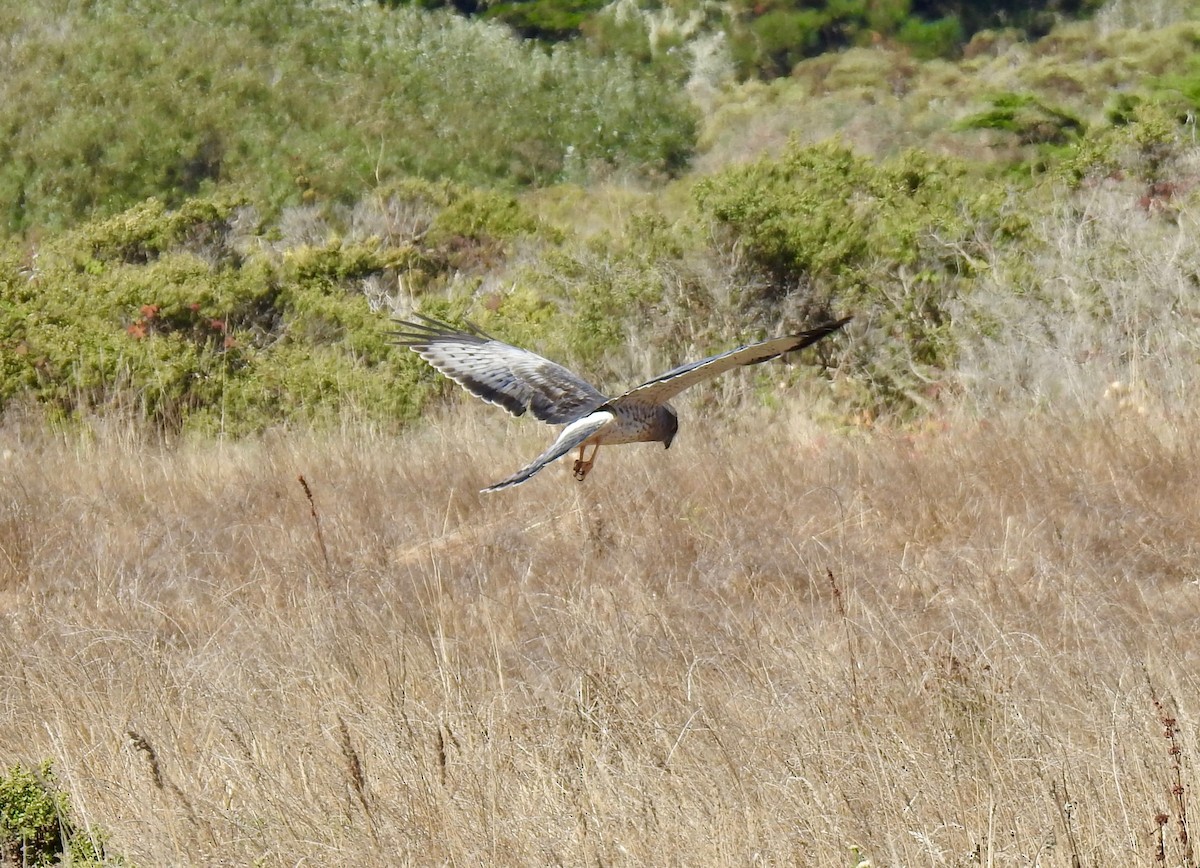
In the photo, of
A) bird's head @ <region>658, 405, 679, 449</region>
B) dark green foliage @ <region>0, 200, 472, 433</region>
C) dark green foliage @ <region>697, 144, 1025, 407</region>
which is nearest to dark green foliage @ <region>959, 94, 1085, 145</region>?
dark green foliage @ <region>697, 144, 1025, 407</region>

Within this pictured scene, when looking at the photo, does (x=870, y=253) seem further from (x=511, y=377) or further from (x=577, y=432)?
(x=577, y=432)

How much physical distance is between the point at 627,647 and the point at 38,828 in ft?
5.80

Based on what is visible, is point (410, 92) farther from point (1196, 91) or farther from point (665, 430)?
point (665, 430)

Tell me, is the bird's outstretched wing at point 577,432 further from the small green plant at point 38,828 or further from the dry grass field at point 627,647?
the small green plant at point 38,828

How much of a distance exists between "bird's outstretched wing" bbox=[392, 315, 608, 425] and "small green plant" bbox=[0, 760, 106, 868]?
292 centimetres

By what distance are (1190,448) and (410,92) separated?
21.9 m

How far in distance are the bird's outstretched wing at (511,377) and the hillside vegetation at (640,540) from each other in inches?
24.0

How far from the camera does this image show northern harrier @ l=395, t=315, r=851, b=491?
17.0ft

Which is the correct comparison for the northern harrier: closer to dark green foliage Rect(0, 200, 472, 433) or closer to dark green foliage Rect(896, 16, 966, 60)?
dark green foliage Rect(0, 200, 472, 433)

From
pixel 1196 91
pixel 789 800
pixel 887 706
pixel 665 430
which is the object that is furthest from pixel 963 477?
pixel 1196 91

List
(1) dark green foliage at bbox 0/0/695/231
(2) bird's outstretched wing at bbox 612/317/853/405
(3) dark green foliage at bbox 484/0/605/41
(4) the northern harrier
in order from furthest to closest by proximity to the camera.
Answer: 1. (3) dark green foliage at bbox 484/0/605/41
2. (1) dark green foliage at bbox 0/0/695/231
3. (4) the northern harrier
4. (2) bird's outstretched wing at bbox 612/317/853/405

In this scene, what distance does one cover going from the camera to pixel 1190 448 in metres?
6.69

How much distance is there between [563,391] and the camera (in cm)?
636

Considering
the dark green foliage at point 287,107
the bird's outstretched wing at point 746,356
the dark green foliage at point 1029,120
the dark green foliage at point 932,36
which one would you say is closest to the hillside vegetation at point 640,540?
the bird's outstretched wing at point 746,356
